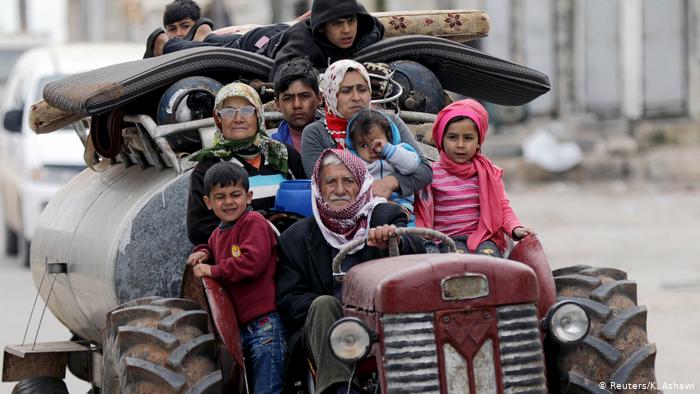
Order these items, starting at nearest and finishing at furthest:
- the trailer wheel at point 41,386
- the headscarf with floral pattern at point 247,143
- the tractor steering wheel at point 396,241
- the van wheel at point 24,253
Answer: the tractor steering wheel at point 396,241 < the headscarf with floral pattern at point 247,143 < the trailer wheel at point 41,386 < the van wheel at point 24,253

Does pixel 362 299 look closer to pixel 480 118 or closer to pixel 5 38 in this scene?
pixel 480 118

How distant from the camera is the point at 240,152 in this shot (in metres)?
6.39

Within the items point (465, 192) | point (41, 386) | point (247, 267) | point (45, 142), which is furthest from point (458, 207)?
point (45, 142)

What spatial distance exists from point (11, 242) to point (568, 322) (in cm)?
1400

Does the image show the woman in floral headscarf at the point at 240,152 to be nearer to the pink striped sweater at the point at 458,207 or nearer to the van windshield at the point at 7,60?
the pink striped sweater at the point at 458,207

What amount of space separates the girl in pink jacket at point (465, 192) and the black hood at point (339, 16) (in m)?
1.12

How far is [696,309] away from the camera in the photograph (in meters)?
12.1

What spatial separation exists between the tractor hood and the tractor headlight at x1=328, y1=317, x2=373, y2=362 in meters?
0.11

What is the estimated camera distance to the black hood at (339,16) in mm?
7277

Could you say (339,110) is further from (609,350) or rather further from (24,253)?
(24,253)

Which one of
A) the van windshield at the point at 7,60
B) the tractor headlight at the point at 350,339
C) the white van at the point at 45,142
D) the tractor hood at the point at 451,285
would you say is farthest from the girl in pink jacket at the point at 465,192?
the van windshield at the point at 7,60

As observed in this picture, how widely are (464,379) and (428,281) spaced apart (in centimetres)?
37

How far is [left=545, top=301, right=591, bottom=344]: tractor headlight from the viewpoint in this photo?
5.35 metres

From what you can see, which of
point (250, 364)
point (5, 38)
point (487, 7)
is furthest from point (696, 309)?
point (5, 38)
